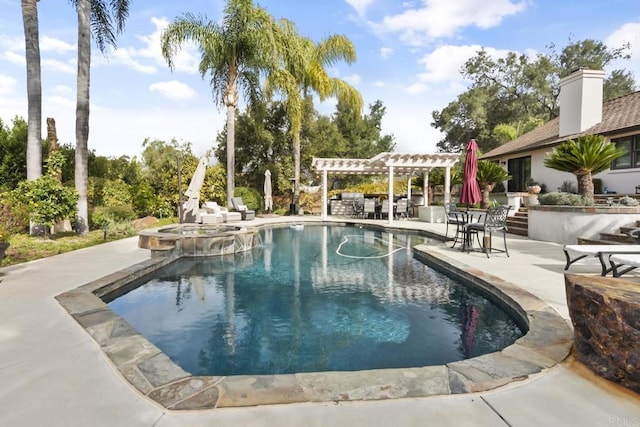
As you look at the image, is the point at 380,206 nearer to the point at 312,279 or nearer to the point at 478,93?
the point at 312,279

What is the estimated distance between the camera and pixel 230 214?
14211 mm

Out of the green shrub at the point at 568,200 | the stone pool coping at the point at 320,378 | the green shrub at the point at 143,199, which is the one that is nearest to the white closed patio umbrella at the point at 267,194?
the green shrub at the point at 143,199

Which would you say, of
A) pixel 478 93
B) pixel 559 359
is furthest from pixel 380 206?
pixel 478 93

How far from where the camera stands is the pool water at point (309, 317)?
3.24 metres

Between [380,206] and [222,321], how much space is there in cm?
1363

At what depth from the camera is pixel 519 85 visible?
27688 mm

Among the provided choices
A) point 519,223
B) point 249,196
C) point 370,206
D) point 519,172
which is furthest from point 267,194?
point 519,172

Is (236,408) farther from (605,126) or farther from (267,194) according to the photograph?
(267,194)

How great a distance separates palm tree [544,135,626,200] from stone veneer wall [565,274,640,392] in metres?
7.72

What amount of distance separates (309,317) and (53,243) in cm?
782

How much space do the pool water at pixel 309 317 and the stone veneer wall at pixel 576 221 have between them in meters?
4.32

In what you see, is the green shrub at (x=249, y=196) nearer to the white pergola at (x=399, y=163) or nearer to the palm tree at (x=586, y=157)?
the white pergola at (x=399, y=163)

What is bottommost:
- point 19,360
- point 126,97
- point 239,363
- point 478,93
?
point 239,363

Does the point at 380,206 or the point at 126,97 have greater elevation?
the point at 126,97
